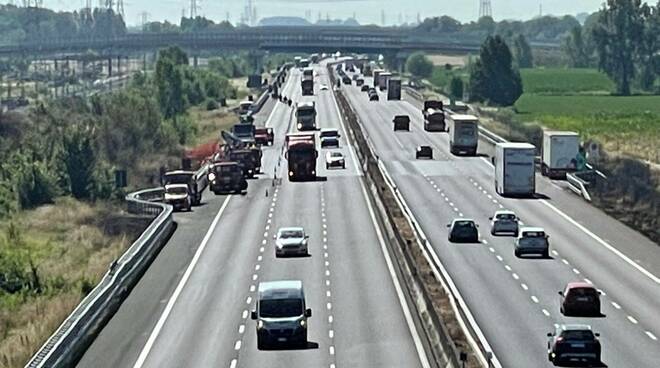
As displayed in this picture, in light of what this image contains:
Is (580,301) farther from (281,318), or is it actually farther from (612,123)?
(612,123)

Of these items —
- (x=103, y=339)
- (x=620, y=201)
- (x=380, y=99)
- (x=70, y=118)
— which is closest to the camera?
(x=103, y=339)

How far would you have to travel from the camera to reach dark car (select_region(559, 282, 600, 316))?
1906 inches

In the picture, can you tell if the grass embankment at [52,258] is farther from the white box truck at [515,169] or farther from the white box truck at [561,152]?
the white box truck at [561,152]

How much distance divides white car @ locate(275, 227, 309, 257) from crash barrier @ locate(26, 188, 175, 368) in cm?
499

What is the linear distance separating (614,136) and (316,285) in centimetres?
→ 9340

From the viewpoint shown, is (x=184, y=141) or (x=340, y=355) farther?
(x=184, y=141)

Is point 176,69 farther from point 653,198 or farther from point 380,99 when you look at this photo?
point 653,198

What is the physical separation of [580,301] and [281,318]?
34.3 feet

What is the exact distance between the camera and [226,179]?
287 feet

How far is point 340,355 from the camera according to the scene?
41.7 metres

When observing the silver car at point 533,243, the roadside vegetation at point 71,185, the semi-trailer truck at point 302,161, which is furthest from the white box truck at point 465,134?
the silver car at point 533,243

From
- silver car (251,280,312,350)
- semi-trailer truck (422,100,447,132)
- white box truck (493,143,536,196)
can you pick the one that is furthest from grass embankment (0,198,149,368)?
semi-trailer truck (422,100,447,132)

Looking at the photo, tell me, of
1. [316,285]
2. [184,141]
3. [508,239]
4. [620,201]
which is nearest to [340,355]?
[316,285]

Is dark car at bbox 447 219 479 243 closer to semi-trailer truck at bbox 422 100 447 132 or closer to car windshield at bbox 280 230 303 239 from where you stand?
car windshield at bbox 280 230 303 239
